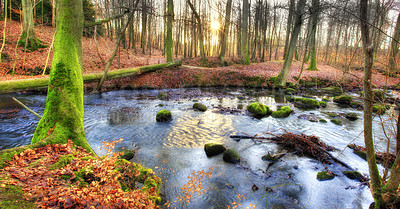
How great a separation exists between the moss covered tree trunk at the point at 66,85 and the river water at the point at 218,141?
2.27 metres

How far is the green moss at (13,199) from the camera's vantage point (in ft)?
6.21

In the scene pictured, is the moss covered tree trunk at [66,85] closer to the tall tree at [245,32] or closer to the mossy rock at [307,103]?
the mossy rock at [307,103]

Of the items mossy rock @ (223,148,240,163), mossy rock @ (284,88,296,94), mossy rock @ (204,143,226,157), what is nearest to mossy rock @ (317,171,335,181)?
mossy rock @ (223,148,240,163)

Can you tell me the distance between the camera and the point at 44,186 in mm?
2312

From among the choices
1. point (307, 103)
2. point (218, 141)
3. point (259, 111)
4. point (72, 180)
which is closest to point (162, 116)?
point (218, 141)

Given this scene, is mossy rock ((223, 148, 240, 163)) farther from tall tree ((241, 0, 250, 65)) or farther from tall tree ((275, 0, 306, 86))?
tall tree ((241, 0, 250, 65))

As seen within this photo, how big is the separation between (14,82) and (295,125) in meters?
13.4

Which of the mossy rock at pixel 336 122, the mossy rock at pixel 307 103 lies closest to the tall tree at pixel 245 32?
the mossy rock at pixel 307 103

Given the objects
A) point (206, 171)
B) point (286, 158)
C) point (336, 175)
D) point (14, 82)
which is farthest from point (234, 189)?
point (14, 82)

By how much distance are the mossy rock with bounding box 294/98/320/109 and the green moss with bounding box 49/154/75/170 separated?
1286cm

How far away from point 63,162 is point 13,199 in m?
1.01

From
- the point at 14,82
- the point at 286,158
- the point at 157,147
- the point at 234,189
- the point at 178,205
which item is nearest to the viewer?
the point at 178,205

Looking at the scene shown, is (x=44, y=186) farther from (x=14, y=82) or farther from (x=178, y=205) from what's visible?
(x=14, y=82)

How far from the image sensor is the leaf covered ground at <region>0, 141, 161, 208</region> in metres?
2.21
